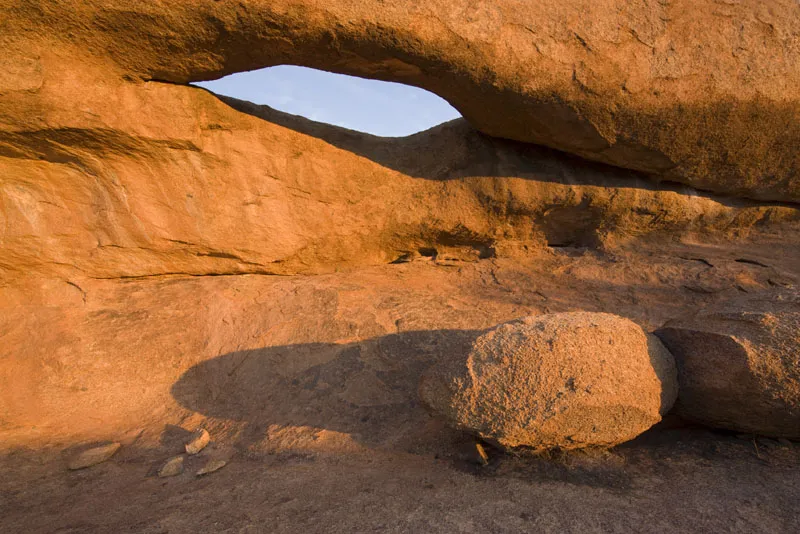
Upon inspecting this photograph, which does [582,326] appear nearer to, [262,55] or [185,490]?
[185,490]

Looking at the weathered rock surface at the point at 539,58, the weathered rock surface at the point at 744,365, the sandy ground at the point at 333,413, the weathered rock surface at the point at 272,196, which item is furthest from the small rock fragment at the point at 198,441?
the weathered rock surface at the point at 744,365

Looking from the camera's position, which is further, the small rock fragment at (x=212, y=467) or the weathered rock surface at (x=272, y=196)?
the weathered rock surface at (x=272, y=196)

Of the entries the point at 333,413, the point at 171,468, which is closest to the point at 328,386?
the point at 333,413

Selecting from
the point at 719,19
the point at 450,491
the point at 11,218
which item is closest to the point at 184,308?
the point at 11,218

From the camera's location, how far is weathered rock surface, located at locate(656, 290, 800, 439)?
1812 mm

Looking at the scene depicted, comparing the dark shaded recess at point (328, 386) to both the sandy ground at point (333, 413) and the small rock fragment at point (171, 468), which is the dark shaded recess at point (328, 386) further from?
the small rock fragment at point (171, 468)

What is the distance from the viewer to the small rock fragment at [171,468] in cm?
205

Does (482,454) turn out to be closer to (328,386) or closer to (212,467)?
(328,386)

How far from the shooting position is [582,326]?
1.88 metres

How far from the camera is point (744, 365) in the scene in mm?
1847

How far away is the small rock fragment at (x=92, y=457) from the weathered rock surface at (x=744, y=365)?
2569mm

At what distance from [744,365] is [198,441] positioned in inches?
93.1

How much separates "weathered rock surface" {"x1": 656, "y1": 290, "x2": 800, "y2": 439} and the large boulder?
0.18 meters

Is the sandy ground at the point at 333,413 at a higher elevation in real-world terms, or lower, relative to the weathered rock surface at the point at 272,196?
lower
